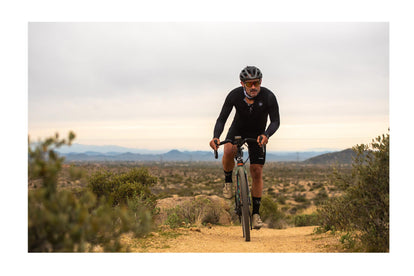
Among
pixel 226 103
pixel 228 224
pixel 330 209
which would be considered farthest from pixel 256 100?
pixel 228 224

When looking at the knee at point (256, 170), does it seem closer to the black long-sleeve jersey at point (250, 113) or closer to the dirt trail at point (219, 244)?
the black long-sleeve jersey at point (250, 113)

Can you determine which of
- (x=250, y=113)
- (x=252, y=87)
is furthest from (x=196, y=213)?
(x=252, y=87)

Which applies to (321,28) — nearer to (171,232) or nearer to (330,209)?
(330,209)

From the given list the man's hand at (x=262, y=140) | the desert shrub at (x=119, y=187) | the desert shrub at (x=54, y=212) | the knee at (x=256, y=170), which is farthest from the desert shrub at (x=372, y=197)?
the desert shrub at (x=119, y=187)

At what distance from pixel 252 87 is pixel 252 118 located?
0.54 meters

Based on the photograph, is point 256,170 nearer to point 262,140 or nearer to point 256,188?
point 256,188

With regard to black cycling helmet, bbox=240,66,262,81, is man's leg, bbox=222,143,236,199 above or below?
below

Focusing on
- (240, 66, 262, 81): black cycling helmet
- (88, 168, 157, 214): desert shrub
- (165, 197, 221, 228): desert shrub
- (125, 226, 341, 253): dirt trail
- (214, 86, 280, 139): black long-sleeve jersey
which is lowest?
(165, 197, 221, 228): desert shrub

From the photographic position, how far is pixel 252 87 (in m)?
5.66

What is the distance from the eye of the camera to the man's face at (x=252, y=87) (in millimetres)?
5652

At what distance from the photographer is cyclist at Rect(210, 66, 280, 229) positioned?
18.6 ft

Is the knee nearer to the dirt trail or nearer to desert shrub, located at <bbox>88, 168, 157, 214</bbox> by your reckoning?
the dirt trail

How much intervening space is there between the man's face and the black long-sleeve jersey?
11 centimetres

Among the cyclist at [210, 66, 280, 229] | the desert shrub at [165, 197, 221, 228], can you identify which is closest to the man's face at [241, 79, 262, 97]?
the cyclist at [210, 66, 280, 229]
